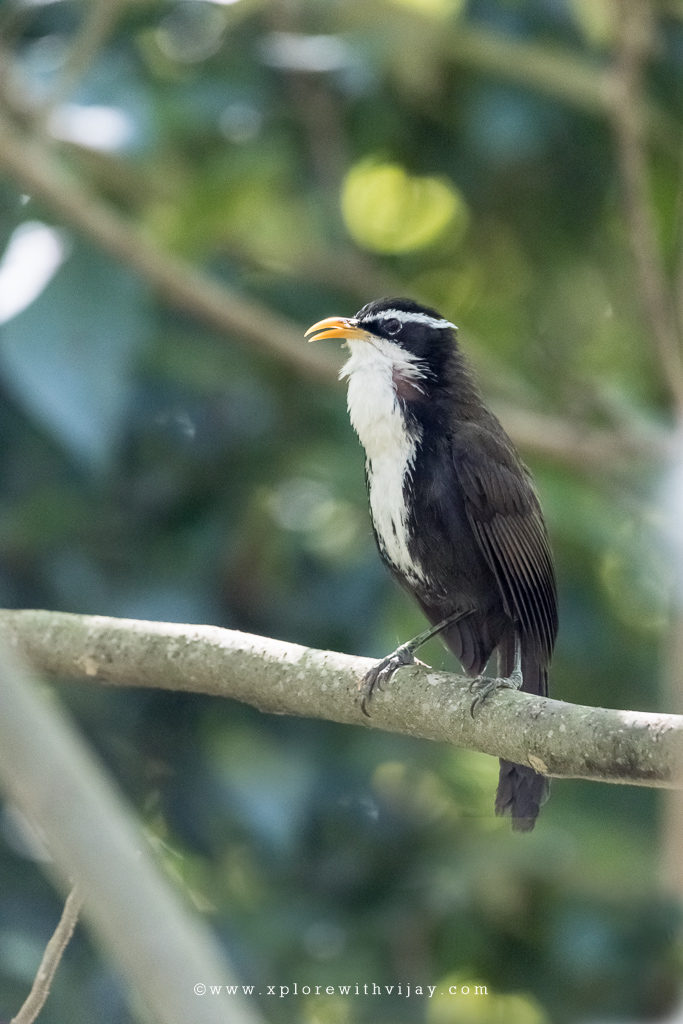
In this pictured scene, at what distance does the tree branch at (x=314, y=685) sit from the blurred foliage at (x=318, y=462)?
1.08m

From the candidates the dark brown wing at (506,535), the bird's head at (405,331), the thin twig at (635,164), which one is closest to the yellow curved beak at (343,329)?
the bird's head at (405,331)

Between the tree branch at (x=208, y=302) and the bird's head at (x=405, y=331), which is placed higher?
the tree branch at (x=208, y=302)

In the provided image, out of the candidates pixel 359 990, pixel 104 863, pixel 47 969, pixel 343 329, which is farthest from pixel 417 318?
pixel 104 863

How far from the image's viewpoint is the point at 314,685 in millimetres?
3695

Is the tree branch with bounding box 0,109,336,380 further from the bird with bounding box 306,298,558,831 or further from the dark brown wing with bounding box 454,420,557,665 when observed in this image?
the dark brown wing with bounding box 454,420,557,665

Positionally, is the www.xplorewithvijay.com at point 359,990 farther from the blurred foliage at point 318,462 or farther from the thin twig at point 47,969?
the thin twig at point 47,969

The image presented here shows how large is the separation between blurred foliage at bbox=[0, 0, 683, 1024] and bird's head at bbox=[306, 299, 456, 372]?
1047mm

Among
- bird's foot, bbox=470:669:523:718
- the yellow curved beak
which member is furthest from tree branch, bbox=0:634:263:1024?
the yellow curved beak

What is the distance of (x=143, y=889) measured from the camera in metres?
1.51

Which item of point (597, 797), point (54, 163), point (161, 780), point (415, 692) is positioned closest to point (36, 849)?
point (161, 780)

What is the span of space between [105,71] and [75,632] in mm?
3250

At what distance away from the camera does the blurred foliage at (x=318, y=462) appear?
17.7 ft

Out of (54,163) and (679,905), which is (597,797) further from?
(54,163)

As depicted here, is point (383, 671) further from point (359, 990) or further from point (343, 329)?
point (359, 990)
